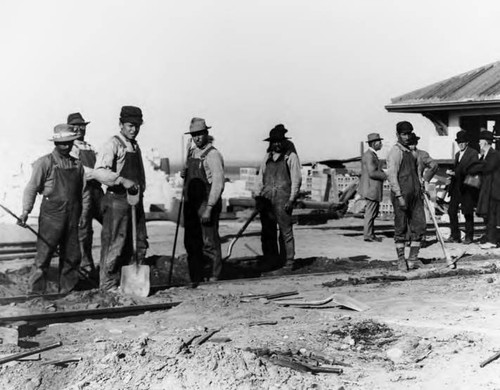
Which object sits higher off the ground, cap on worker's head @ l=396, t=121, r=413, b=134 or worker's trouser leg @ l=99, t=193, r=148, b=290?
cap on worker's head @ l=396, t=121, r=413, b=134

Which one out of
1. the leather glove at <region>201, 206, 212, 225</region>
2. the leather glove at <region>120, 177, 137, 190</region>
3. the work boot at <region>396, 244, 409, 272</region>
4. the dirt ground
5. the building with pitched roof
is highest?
the building with pitched roof

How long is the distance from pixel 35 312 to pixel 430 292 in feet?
15.1

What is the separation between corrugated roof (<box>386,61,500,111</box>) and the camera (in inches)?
836

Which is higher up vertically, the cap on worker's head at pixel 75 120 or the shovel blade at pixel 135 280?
the cap on worker's head at pixel 75 120

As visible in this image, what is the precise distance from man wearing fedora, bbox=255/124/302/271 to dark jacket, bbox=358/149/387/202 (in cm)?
360

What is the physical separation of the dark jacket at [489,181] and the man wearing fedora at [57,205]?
8226 millimetres

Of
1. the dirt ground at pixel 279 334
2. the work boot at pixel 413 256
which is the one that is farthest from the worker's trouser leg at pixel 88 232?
the work boot at pixel 413 256

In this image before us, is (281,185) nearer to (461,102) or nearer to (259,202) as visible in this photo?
(259,202)

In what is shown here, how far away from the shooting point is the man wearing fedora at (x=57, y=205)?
9742mm

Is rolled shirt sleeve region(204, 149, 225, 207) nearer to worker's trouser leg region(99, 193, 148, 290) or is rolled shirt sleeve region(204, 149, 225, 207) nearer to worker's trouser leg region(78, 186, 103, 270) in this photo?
worker's trouser leg region(99, 193, 148, 290)

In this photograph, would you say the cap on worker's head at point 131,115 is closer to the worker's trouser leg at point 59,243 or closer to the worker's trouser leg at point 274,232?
the worker's trouser leg at point 59,243

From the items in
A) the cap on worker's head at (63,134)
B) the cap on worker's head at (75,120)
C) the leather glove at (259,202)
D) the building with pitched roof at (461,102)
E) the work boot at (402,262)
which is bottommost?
the work boot at (402,262)

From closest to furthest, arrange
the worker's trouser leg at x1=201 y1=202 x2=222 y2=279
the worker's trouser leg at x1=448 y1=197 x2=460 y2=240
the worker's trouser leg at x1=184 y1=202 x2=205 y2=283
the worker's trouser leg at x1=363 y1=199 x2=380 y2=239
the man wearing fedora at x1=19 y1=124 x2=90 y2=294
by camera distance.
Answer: the man wearing fedora at x1=19 y1=124 x2=90 y2=294 → the worker's trouser leg at x1=201 y1=202 x2=222 y2=279 → the worker's trouser leg at x1=184 y1=202 x2=205 y2=283 → the worker's trouser leg at x1=363 y1=199 x2=380 y2=239 → the worker's trouser leg at x1=448 y1=197 x2=460 y2=240

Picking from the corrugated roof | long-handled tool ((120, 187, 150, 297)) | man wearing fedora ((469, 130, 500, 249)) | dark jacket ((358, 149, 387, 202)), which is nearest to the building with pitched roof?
the corrugated roof
